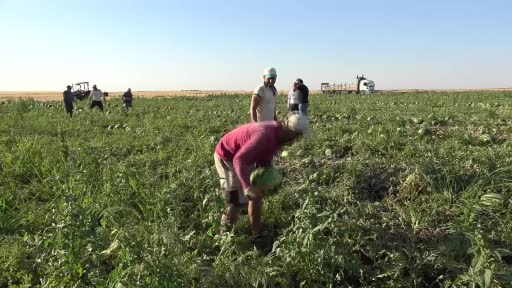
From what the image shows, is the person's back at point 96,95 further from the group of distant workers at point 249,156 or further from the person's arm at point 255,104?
the group of distant workers at point 249,156

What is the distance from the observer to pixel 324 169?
521cm

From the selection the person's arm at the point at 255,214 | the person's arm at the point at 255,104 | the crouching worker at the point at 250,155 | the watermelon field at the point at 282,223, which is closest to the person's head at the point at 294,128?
the crouching worker at the point at 250,155

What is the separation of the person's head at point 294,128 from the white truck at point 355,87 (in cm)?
4220

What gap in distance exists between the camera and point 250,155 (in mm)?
3348

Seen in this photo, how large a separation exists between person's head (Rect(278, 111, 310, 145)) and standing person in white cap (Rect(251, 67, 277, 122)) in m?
2.32

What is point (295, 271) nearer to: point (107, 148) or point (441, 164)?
point (441, 164)

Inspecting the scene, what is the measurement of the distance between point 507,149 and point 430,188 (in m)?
1.93

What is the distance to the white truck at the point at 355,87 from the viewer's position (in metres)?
44.7

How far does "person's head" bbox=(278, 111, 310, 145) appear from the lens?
10.2 feet

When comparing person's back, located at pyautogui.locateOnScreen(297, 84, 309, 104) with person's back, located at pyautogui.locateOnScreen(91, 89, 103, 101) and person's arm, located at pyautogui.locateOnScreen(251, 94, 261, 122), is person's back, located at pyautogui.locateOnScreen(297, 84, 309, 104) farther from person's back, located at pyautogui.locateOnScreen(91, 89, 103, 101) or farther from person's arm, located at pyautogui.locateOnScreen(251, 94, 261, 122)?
person's back, located at pyautogui.locateOnScreen(91, 89, 103, 101)

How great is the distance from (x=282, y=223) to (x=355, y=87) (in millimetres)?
44741

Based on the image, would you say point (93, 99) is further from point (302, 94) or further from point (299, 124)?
point (299, 124)

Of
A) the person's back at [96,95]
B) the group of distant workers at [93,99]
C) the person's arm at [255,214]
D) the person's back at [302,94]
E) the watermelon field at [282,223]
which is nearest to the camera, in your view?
the watermelon field at [282,223]

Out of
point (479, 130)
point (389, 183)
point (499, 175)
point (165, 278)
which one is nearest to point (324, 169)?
point (389, 183)
